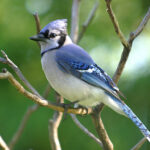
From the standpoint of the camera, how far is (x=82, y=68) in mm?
2826

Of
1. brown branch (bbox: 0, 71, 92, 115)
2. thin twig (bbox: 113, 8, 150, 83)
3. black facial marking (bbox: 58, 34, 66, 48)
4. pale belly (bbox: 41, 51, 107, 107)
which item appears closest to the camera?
brown branch (bbox: 0, 71, 92, 115)

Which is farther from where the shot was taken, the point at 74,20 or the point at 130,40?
the point at 74,20

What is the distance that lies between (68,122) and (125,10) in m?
1.53

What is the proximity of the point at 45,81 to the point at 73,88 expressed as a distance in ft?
3.47

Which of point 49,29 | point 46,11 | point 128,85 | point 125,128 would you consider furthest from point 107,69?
point 49,29

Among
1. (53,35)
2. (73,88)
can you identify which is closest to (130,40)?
(73,88)

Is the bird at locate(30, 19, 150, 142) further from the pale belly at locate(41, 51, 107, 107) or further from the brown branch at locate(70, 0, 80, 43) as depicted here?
the brown branch at locate(70, 0, 80, 43)

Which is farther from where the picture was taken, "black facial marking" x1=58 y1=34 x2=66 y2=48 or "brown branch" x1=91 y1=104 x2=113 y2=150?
"black facial marking" x1=58 y1=34 x2=66 y2=48

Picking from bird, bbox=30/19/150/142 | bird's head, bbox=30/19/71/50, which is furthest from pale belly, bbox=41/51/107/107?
bird's head, bbox=30/19/71/50

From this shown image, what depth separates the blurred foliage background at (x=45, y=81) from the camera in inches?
134

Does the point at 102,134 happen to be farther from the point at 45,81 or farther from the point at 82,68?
the point at 45,81

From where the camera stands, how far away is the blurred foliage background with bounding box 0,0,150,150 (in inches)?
134

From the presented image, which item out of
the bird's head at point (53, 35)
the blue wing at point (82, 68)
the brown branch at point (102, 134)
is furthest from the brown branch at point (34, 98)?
the bird's head at point (53, 35)

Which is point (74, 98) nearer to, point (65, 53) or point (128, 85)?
point (65, 53)
